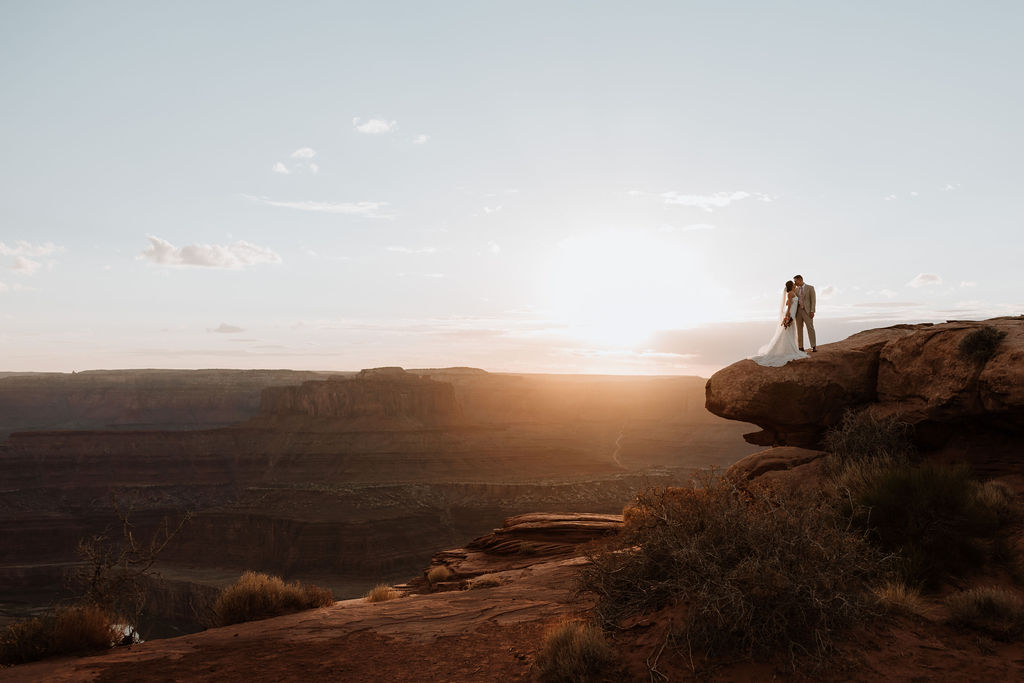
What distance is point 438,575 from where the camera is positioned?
13.8 metres

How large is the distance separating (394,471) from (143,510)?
24.3 metres

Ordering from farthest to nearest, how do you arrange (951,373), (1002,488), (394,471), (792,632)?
(394,471), (951,373), (1002,488), (792,632)

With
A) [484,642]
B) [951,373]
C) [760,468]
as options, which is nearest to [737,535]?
[484,642]

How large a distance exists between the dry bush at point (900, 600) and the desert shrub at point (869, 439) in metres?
4.73

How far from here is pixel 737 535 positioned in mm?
6086

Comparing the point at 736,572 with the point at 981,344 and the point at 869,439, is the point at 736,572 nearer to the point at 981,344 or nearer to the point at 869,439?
the point at 869,439

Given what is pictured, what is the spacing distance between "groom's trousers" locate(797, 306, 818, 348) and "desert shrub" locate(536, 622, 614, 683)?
33.8ft

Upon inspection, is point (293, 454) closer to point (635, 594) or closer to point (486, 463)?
point (486, 463)

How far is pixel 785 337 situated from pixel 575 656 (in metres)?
10.4

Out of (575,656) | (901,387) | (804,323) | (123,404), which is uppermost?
(804,323)

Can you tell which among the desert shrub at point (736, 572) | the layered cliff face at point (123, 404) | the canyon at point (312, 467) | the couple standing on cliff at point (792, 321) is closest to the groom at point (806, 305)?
the couple standing on cliff at point (792, 321)

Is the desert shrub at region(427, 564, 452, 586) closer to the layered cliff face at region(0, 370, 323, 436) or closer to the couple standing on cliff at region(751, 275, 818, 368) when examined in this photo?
the couple standing on cliff at region(751, 275, 818, 368)

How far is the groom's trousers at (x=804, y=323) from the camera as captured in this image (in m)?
14.0

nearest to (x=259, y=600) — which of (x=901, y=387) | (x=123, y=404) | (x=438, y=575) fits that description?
(x=438, y=575)
